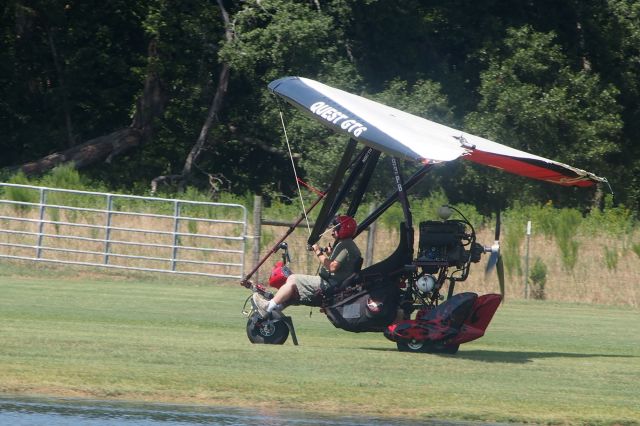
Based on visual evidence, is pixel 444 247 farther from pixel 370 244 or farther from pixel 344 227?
pixel 370 244

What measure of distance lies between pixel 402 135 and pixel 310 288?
219 centimetres

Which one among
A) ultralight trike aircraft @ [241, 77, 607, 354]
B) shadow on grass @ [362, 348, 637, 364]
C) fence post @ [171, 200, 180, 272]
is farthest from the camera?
fence post @ [171, 200, 180, 272]

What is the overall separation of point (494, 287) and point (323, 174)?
27.9 feet

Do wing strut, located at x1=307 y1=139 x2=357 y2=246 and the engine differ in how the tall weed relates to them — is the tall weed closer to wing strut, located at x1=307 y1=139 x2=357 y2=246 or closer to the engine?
wing strut, located at x1=307 y1=139 x2=357 y2=246

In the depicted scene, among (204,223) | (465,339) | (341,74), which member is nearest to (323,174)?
(341,74)

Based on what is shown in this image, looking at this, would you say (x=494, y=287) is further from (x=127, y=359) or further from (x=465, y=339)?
(x=127, y=359)

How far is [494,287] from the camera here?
26.3 m

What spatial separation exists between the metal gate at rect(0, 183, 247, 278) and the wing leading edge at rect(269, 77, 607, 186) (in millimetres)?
11253

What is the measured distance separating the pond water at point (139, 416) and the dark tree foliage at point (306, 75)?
915 inches

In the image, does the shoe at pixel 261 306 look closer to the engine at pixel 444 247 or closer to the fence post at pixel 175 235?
the engine at pixel 444 247

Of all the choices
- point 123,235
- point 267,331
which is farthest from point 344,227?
point 123,235

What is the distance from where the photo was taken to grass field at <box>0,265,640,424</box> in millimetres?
11000

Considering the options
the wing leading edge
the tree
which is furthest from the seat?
the tree

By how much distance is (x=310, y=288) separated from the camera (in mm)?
14852
